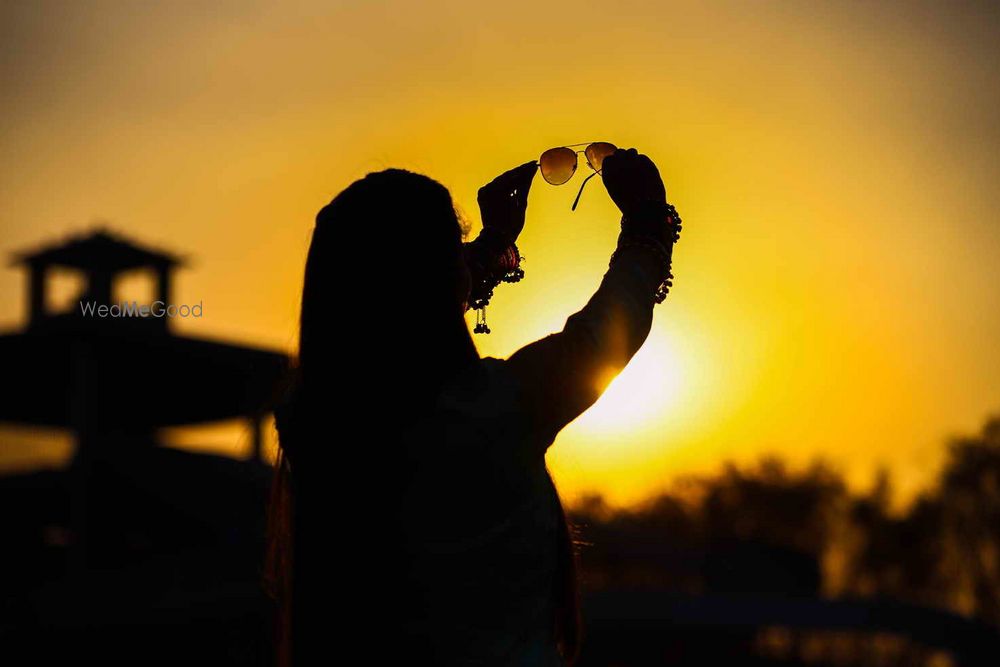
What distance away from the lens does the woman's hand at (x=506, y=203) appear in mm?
2627

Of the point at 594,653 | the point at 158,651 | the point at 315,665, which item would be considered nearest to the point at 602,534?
the point at 594,653

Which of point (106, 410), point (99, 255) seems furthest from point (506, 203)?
point (106, 410)

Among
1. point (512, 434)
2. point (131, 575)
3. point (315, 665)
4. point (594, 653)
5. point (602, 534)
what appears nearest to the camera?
point (512, 434)

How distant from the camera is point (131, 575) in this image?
11.1 m

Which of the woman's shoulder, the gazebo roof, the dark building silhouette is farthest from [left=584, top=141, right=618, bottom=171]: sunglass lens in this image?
the gazebo roof

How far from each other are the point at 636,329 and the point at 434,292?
360 mm

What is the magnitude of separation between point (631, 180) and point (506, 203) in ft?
1.45

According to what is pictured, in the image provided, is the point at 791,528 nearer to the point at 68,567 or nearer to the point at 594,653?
the point at 594,653

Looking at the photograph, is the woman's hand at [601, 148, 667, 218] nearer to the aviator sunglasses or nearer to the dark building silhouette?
the aviator sunglasses

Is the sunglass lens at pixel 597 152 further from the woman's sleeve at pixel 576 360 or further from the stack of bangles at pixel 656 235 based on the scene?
the woman's sleeve at pixel 576 360

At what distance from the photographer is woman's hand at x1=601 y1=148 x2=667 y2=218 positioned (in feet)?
7.45

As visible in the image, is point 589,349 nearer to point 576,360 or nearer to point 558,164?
point 576,360

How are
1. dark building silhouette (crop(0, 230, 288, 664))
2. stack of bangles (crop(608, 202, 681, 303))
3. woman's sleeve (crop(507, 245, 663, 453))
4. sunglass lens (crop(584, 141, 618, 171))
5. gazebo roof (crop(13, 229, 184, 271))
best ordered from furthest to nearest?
gazebo roof (crop(13, 229, 184, 271)) → dark building silhouette (crop(0, 230, 288, 664)) → sunglass lens (crop(584, 141, 618, 171)) → stack of bangles (crop(608, 202, 681, 303)) → woman's sleeve (crop(507, 245, 663, 453))

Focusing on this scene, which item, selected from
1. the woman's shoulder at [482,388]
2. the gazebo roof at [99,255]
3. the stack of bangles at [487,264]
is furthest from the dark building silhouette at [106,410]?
the woman's shoulder at [482,388]
